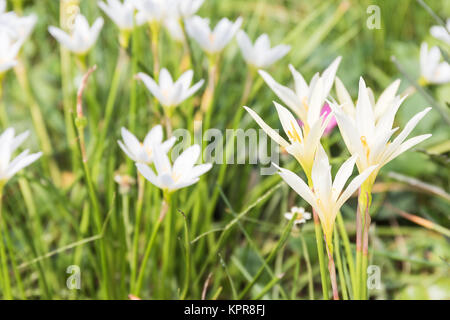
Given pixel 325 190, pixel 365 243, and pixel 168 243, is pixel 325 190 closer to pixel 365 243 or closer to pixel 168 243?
pixel 365 243

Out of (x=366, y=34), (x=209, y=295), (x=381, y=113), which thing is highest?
(x=366, y=34)

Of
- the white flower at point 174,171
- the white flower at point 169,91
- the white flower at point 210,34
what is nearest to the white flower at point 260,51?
the white flower at point 210,34

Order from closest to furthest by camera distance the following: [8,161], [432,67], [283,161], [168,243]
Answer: [8,161]
[168,243]
[432,67]
[283,161]

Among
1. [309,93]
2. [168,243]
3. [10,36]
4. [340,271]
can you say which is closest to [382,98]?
[309,93]

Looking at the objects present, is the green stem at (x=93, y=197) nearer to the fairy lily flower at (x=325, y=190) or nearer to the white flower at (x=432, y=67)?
the fairy lily flower at (x=325, y=190)
